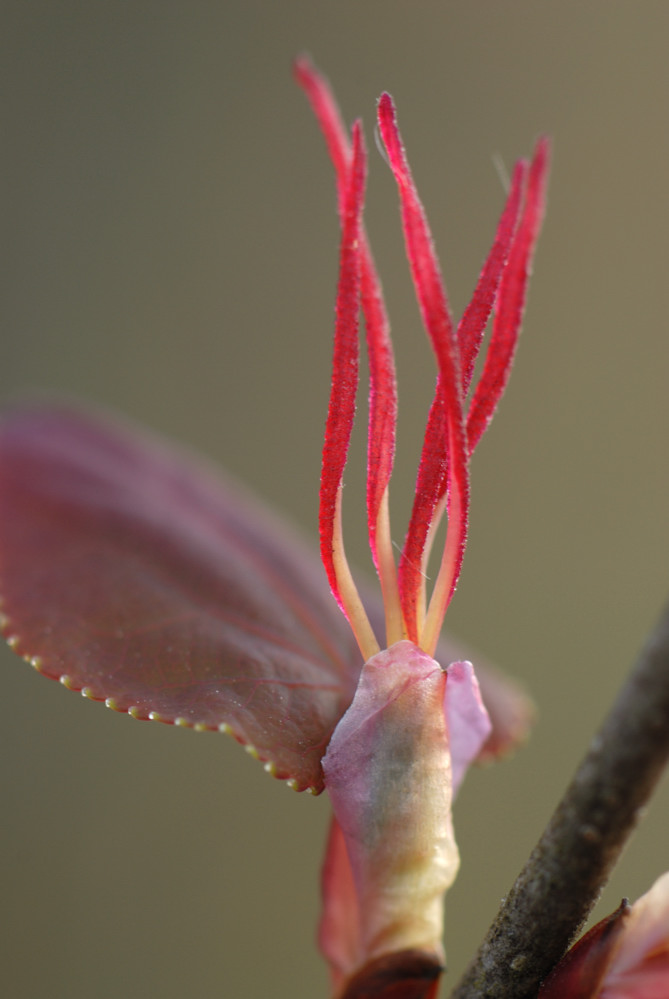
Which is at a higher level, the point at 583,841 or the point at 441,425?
the point at 441,425

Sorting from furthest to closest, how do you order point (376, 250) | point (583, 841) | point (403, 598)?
1. point (376, 250)
2. point (403, 598)
3. point (583, 841)

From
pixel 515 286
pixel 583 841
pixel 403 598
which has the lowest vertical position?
pixel 583 841

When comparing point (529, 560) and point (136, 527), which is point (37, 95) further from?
point (136, 527)

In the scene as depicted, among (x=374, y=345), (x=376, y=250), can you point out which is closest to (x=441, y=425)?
(x=374, y=345)

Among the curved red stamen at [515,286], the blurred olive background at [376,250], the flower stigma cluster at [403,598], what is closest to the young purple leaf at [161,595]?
the flower stigma cluster at [403,598]

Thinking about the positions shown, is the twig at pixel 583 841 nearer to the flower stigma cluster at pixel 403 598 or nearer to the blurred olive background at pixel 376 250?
the flower stigma cluster at pixel 403 598

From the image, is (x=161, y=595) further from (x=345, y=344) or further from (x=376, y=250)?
(x=376, y=250)

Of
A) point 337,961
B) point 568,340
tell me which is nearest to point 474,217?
point 568,340
